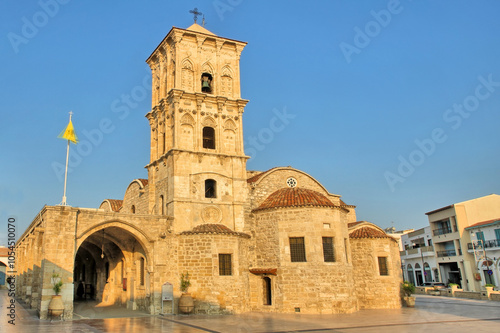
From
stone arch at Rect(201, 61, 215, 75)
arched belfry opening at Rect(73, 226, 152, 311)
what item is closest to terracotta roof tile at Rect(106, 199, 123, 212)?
arched belfry opening at Rect(73, 226, 152, 311)

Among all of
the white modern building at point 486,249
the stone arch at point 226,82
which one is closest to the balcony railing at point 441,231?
the white modern building at point 486,249

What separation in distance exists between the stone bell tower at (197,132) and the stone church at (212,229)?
0.22 feet

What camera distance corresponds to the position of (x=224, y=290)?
21.1 m

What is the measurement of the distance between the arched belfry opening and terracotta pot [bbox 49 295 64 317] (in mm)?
2869

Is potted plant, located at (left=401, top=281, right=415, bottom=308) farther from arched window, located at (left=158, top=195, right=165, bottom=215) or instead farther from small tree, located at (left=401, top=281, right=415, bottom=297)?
arched window, located at (left=158, top=195, right=165, bottom=215)

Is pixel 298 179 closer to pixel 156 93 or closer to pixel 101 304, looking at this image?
pixel 156 93

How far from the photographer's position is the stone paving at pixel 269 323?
15.0m

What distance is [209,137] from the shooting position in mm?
25453

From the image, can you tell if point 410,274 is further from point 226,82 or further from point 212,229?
point 212,229

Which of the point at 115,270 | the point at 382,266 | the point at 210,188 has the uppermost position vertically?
the point at 210,188

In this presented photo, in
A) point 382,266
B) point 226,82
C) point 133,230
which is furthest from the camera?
point 226,82

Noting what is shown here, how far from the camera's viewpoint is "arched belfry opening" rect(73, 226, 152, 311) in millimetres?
23219

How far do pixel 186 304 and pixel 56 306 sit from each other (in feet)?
19.7

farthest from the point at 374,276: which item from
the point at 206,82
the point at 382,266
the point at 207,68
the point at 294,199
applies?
the point at 207,68
